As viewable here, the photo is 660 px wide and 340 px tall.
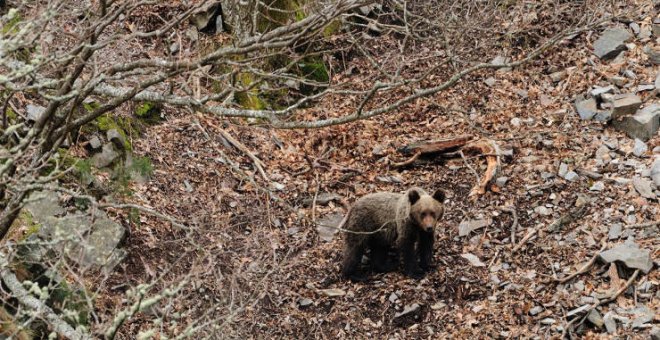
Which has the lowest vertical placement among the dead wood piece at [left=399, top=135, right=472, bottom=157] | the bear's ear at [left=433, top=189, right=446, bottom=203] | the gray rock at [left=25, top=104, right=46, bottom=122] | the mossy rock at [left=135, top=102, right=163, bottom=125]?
the dead wood piece at [left=399, top=135, right=472, bottom=157]

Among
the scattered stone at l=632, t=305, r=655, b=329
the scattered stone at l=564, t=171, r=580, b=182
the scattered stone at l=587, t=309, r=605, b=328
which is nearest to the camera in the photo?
the scattered stone at l=632, t=305, r=655, b=329

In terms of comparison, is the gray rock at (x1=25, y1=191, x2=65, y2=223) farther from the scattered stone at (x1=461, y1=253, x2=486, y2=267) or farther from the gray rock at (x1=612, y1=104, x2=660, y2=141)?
the gray rock at (x1=612, y1=104, x2=660, y2=141)

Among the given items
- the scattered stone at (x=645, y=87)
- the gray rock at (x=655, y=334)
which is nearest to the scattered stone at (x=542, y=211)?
the gray rock at (x=655, y=334)

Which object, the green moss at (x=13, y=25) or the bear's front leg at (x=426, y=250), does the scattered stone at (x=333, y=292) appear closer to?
the bear's front leg at (x=426, y=250)

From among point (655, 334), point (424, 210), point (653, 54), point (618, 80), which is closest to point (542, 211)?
point (424, 210)

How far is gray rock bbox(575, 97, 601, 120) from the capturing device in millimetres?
10820

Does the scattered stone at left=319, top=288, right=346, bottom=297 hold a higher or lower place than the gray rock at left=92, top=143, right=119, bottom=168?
lower

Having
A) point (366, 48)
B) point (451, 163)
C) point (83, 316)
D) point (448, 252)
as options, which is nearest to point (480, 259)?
point (448, 252)

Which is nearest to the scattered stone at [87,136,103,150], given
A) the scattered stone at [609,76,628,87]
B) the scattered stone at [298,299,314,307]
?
the scattered stone at [298,299,314,307]

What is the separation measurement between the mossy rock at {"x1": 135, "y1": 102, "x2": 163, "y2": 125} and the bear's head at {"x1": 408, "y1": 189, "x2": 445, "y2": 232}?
168 inches

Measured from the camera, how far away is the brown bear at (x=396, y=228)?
8719 mm

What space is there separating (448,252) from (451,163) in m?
1.73

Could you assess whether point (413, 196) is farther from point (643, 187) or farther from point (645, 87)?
point (645, 87)

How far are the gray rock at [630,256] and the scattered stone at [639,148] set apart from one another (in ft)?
5.53
